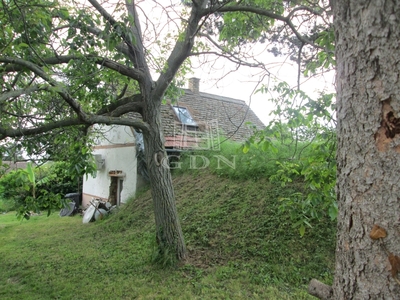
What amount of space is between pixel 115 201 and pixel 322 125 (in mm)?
11784

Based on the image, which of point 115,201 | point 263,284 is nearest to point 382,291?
point 263,284

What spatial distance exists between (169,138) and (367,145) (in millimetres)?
9939

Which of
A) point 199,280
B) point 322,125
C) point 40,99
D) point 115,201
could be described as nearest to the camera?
point 322,125

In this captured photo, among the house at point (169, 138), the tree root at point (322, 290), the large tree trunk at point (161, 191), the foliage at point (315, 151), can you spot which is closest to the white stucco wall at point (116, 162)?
the house at point (169, 138)

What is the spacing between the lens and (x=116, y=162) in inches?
516

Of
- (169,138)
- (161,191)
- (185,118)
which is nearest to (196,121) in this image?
(185,118)

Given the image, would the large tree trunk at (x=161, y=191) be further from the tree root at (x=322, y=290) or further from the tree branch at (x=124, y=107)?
the tree root at (x=322, y=290)

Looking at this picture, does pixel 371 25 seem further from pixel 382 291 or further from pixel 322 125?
pixel 322 125

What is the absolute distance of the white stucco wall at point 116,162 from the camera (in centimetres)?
1183

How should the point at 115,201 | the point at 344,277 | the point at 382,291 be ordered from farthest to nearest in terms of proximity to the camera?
the point at 115,201 < the point at 344,277 < the point at 382,291

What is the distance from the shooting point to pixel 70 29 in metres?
4.18

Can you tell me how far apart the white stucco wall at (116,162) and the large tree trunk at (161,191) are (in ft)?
17.4

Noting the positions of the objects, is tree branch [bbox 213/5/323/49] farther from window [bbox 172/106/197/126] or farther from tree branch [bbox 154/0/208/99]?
window [bbox 172/106/197/126]

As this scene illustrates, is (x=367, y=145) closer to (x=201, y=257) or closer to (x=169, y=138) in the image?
(x=201, y=257)
